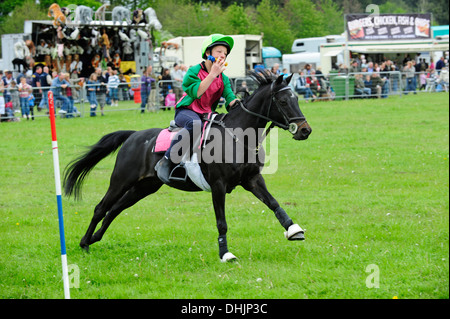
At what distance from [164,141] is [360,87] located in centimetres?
2482

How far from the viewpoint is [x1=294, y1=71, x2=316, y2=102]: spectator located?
29.8 metres

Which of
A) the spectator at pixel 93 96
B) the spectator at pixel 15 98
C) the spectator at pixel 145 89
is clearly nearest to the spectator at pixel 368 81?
the spectator at pixel 145 89

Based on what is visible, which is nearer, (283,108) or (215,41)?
(283,108)

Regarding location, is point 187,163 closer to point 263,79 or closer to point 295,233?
point 263,79

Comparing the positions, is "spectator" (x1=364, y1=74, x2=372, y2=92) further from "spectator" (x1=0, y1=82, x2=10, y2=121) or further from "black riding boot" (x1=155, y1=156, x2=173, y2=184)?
"black riding boot" (x1=155, y1=156, x2=173, y2=184)

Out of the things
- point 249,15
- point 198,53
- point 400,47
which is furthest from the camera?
point 249,15

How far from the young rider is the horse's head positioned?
0.50m

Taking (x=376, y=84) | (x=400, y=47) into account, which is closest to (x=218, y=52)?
(x=376, y=84)

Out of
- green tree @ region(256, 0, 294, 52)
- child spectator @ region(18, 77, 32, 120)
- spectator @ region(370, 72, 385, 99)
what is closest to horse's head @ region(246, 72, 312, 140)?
child spectator @ region(18, 77, 32, 120)

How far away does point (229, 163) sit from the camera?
7.18m

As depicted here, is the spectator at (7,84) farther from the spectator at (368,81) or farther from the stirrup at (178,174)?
the stirrup at (178,174)

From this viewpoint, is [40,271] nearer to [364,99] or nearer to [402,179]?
[402,179]

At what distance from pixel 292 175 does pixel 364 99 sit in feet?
60.6
